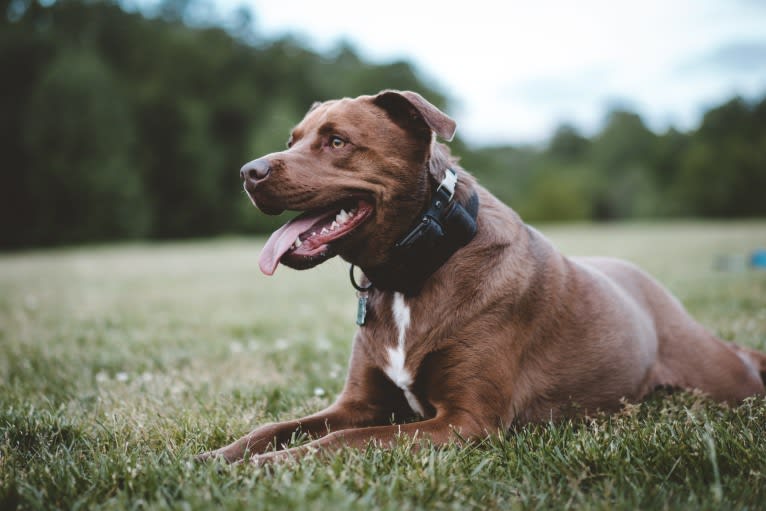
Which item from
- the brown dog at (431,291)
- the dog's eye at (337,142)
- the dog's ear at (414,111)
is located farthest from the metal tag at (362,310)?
the dog's ear at (414,111)

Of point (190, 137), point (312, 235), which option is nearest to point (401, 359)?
point (312, 235)

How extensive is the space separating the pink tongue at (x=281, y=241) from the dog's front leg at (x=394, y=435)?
0.86 metres

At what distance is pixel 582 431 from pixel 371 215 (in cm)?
155

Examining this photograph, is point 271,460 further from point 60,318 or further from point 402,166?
point 60,318

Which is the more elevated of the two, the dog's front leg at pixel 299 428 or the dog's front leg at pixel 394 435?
the dog's front leg at pixel 394 435

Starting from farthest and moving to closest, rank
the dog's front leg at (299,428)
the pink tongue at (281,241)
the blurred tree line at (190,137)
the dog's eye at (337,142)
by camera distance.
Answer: the blurred tree line at (190,137), the dog's eye at (337,142), the pink tongue at (281,241), the dog's front leg at (299,428)

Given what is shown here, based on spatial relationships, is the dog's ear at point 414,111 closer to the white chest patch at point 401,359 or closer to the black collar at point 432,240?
the black collar at point 432,240

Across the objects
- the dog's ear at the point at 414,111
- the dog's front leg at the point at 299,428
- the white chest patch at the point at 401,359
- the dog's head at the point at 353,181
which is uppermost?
the dog's ear at the point at 414,111

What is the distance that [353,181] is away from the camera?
10.5 ft

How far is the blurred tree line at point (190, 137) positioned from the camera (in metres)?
41.1

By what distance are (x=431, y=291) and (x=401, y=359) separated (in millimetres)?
395

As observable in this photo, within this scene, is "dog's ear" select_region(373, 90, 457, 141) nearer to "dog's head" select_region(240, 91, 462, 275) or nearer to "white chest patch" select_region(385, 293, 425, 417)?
"dog's head" select_region(240, 91, 462, 275)

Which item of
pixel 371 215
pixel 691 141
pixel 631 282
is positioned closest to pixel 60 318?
pixel 371 215

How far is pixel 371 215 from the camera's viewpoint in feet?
10.6
